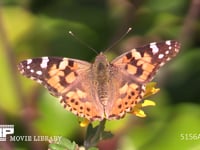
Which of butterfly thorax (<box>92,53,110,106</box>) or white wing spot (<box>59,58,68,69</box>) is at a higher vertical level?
white wing spot (<box>59,58,68,69</box>)

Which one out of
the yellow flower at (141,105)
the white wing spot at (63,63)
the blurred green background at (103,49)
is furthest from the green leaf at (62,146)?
the blurred green background at (103,49)

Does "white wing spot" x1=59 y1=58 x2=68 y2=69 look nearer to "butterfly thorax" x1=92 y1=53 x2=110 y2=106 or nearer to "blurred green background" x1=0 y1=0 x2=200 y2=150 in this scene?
"butterfly thorax" x1=92 y1=53 x2=110 y2=106

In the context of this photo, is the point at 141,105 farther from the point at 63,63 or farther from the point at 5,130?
the point at 5,130

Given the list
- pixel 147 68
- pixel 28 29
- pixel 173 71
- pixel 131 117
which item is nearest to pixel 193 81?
pixel 173 71

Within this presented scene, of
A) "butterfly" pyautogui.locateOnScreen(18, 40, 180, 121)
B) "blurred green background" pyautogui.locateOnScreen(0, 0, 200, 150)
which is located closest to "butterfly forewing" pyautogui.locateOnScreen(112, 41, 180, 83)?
"butterfly" pyautogui.locateOnScreen(18, 40, 180, 121)

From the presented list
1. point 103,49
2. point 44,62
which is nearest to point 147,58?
point 44,62

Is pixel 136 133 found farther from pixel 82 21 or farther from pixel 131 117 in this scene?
pixel 82 21
